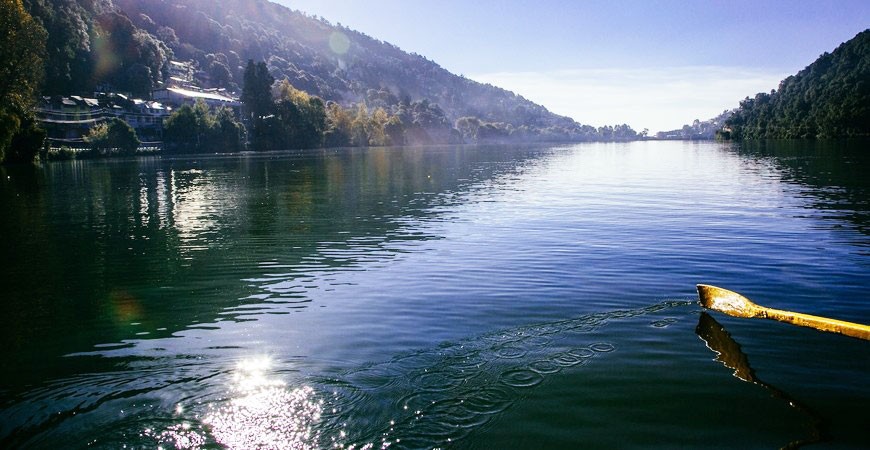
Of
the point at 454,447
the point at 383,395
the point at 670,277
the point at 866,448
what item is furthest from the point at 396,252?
the point at 866,448

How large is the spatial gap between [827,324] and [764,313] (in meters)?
1.52

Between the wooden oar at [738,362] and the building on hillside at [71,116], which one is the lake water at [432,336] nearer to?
the wooden oar at [738,362]

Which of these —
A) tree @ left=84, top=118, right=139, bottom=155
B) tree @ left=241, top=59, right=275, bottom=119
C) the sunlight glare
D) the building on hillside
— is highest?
tree @ left=241, top=59, right=275, bottom=119

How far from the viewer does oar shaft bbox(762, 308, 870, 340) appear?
1020 cm

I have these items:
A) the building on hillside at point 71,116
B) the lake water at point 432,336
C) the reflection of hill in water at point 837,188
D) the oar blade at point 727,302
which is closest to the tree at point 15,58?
the lake water at point 432,336

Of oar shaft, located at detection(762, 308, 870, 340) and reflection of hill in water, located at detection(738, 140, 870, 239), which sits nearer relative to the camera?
oar shaft, located at detection(762, 308, 870, 340)

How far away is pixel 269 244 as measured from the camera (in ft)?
87.6

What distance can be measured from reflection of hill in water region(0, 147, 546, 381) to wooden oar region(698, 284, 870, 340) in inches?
434

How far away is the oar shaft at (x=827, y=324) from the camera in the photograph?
10.2 metres

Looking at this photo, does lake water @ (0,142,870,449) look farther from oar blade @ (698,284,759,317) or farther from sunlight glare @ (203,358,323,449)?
oar blade @ (698,284,759,317)

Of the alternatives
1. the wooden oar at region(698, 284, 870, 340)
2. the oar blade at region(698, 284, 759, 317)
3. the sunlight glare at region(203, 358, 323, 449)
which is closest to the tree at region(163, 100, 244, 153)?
the sunlight glare at region(203, 358, 323, 449)

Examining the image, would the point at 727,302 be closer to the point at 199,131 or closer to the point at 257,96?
the point at 199,131

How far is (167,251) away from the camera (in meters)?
25.3

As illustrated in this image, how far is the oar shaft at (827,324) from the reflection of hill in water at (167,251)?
12.1m
